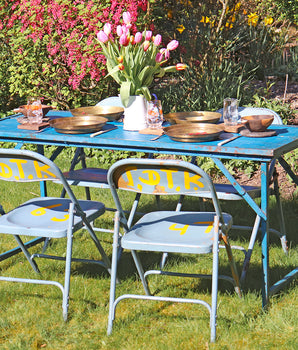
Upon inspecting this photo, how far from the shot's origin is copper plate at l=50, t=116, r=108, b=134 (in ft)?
12.9

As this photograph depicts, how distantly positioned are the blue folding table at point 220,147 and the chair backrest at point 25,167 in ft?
1.56

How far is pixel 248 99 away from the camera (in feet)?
23.1

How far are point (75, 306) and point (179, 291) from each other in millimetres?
659

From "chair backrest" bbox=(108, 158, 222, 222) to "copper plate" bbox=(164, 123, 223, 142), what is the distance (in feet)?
1.67

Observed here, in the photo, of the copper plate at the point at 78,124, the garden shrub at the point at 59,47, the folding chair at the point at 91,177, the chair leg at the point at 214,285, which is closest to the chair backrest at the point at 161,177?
the chair leg at the point at 214,285

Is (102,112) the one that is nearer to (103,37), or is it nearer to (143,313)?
(103,37)

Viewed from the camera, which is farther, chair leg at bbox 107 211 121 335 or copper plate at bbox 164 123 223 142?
copper plate at bbox 164 123 223 142

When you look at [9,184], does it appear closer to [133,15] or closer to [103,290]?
[133,15]

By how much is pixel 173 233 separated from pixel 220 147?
21.6 inches

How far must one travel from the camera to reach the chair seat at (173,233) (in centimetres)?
317

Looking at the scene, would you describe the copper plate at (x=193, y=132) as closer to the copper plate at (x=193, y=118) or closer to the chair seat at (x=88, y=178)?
the copper plate at (x=193, y=118)

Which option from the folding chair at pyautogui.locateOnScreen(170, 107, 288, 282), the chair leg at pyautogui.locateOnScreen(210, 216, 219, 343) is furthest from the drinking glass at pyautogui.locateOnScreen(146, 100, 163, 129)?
the chair leg at pyautogui.locateOnScreen(210, 216, 219, 343)

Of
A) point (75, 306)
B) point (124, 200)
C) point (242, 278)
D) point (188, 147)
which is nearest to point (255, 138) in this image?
point (188, 147)

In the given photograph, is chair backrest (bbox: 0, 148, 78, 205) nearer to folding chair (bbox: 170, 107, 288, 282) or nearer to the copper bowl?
folding chair (bbox: 170, 107, 288, 282)
